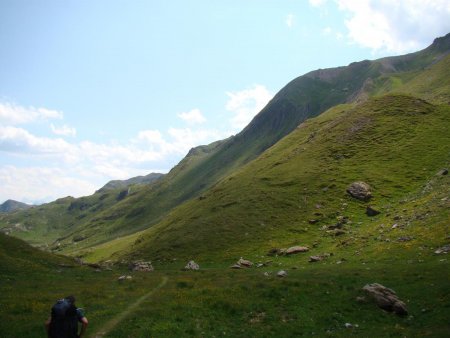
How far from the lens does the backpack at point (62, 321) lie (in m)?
16.0

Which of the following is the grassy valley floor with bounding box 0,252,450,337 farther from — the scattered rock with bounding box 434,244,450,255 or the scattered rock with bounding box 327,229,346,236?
Result: the scattered rock with bounding box 327,229,346,236

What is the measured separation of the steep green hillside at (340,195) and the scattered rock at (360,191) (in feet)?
4.07

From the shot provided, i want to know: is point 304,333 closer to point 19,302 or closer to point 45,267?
point 19,302

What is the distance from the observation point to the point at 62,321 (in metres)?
16.1

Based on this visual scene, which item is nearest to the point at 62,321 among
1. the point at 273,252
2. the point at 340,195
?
the point at 273,252

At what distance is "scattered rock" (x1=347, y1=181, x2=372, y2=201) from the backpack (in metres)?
69.7

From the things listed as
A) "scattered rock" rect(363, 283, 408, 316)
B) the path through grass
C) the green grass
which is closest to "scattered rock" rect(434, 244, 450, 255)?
the green grass

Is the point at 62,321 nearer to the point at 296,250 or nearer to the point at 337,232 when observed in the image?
the point at 296,250

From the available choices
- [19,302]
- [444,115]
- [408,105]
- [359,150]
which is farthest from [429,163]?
[19,302]

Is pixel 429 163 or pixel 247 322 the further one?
pixel 429 163

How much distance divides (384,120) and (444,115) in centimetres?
1555

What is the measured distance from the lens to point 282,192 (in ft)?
299

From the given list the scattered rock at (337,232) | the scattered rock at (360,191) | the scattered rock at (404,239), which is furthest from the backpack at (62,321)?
the scattered rock at (360,191)

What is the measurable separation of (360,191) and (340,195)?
164 inches
